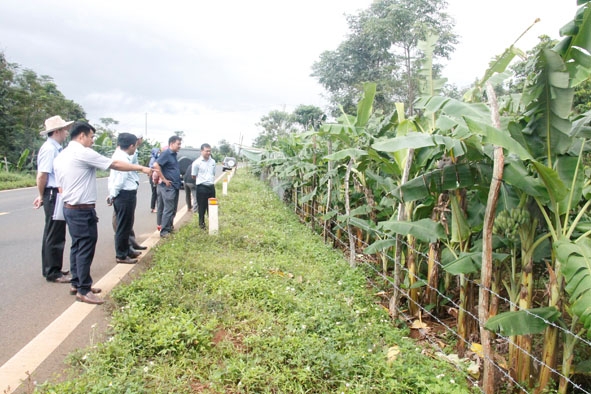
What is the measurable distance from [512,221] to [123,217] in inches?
188

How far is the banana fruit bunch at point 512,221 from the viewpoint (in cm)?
314

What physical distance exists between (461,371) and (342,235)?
457 cm

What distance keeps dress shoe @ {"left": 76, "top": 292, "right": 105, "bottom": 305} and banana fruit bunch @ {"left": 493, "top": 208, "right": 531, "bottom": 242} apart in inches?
152

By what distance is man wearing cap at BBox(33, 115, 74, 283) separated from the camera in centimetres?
499

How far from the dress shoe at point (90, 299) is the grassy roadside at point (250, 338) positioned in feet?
0.58

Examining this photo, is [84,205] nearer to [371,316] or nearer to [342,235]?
[371,316]

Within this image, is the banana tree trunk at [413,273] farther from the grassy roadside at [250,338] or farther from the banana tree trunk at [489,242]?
the banana tree trunk at [489,242]

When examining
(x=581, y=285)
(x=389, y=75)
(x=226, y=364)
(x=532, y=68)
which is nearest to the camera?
(x=581, y=285)

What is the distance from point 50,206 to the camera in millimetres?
5094

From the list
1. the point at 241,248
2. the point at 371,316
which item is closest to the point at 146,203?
the point at 241,248

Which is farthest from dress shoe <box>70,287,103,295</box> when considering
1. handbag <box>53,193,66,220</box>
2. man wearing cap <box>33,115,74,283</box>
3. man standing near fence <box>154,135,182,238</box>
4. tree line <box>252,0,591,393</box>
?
tree line <box>252,0,591,393</box>

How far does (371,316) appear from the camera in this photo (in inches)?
175

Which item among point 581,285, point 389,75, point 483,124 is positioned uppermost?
point 389,75

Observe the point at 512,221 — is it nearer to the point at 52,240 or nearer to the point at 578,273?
the point at 578,273
